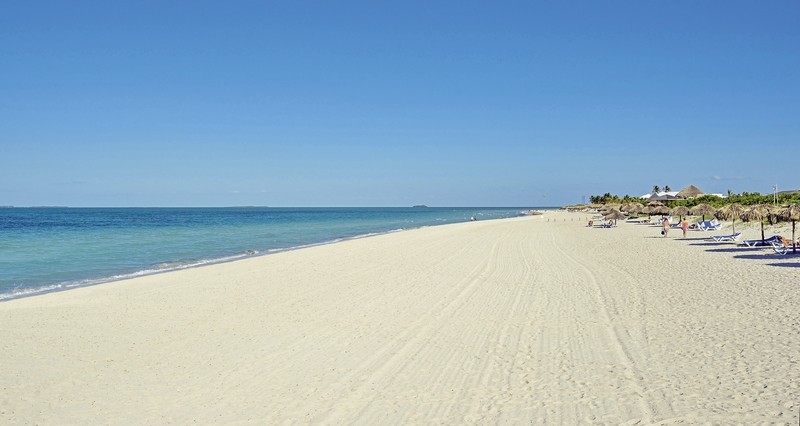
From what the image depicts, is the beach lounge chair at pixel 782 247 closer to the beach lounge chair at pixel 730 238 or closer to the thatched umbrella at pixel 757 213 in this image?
the thatched umbrella at pixel 757 213

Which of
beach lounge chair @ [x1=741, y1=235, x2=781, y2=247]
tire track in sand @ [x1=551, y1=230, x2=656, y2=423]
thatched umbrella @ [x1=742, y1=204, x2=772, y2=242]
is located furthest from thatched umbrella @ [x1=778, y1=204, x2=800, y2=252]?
tire track in sand @ [x1=551, y1=230, x2=656, y2=423]

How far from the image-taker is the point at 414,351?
23.1 feet

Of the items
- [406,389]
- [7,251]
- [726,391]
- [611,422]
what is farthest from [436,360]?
[7,251]

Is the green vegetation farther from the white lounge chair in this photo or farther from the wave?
the wave

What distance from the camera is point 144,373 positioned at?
6.30 meters

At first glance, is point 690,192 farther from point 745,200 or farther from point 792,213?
point 792,213

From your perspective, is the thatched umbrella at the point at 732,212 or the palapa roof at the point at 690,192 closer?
the thatched umbrella at the point at 732,212

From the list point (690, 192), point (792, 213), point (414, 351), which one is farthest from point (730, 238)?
point (690, 192)

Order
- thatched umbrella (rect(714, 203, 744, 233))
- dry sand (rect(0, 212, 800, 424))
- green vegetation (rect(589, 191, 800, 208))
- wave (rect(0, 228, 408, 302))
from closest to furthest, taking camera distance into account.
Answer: dry sand (rect(0, 212, 800, 424))
wave (rect(0, 228, 408, 302))
thatched umbrella (rect(714, 203, 744, 233))
green vegetation (rect(589, 191, 800, 208))

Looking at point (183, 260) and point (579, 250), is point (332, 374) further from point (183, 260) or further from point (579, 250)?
point (579, 250)

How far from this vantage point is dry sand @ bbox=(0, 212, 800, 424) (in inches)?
198

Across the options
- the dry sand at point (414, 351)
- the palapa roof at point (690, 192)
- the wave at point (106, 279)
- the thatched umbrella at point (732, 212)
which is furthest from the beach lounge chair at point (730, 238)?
the palapa roof at point (690, 192)

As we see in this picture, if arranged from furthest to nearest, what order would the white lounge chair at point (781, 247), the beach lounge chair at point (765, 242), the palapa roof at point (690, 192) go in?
the palapa roof at point (690, 192)
the beach lounge chair at point (765, 242)
the white lounge chair at point (781, 247)

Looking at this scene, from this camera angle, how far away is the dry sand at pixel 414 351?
5.04 metres
